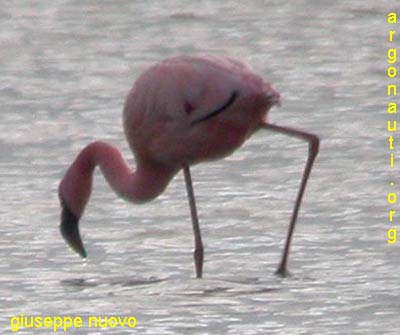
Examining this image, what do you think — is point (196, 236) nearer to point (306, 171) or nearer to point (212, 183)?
point (306, 171)

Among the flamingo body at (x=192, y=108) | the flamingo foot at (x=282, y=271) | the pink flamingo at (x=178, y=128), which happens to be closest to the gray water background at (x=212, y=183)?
the flamingo foot at (x=282, y=271)

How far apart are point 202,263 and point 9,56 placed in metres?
5.77

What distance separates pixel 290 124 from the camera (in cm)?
1273

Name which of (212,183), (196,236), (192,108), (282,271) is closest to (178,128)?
(192,108)

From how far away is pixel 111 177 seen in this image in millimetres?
9789

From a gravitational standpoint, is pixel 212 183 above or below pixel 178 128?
below

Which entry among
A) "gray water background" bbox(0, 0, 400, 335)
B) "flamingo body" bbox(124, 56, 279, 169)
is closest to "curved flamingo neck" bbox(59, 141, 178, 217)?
"flamingo body" bbox(124, 56, 279, 169)

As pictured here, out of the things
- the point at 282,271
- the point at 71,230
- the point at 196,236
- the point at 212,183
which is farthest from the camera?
the point at 212,183

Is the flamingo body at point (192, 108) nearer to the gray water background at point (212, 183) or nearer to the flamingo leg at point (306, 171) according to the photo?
the flamingo leg at point (306, 171)

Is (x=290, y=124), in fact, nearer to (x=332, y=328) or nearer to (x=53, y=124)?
(x=53, y=124)

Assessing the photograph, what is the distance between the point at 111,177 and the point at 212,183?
1732mm

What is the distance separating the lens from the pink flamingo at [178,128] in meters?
9.10

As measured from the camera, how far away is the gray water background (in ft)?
29.2

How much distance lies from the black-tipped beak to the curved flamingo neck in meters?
0.03
